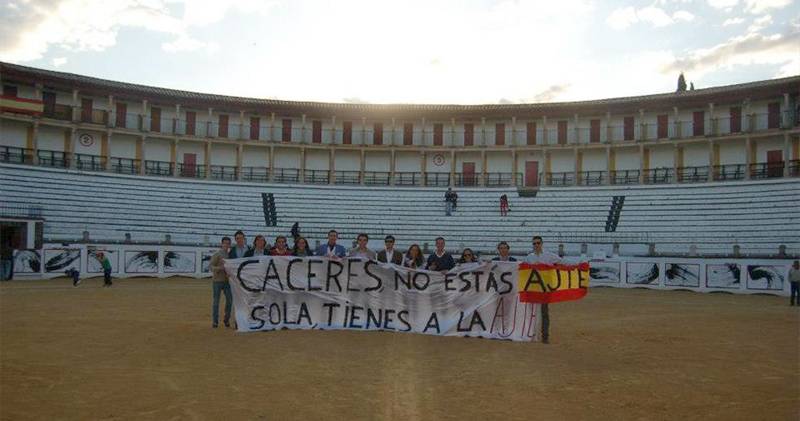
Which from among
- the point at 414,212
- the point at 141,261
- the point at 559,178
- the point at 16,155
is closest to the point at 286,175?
the point at 414,212

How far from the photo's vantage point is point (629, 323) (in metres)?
16.2

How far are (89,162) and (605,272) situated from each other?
35429 mm

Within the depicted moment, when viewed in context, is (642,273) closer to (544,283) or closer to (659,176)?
(659,176)

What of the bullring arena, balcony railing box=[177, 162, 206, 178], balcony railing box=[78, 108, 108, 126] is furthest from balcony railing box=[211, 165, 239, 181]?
balcony railing box=[78, 108, 108, 126]

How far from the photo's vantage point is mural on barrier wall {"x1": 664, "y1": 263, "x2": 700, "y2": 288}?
2952 cm

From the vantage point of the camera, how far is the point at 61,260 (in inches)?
1171

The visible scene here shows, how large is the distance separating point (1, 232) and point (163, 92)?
1932 centimetres

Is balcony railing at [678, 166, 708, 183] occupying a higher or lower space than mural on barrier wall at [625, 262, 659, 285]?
higher

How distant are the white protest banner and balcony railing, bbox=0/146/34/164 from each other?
33.6 metres

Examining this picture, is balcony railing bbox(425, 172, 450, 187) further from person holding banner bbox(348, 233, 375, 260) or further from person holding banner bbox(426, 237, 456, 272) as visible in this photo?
person holding banner bbox(426, 237, 456, 272)

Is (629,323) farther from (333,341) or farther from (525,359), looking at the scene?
(333,341)

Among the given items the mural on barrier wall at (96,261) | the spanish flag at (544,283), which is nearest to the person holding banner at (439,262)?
the spanish flag at (544,283)

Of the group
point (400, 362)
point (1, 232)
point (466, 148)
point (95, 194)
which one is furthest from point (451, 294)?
point (466, 148)

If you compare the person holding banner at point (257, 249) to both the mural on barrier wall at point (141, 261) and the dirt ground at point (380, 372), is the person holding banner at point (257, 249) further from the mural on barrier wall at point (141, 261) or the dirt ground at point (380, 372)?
the mural on barrier wall at point (141, 261)
